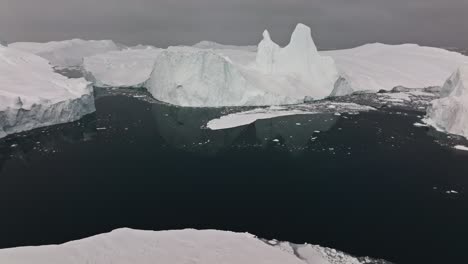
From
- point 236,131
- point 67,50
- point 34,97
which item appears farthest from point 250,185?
point 67,50

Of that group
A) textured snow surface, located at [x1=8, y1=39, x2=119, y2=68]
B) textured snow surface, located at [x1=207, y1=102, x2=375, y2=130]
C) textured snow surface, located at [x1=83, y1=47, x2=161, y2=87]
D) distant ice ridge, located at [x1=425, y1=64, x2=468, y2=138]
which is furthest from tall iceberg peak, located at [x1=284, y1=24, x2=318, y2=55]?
textured snow surface, located at [x1=8, y1=39, x2=119, y2=68]

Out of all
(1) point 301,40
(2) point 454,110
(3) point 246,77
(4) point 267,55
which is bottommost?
(3) point 246,77

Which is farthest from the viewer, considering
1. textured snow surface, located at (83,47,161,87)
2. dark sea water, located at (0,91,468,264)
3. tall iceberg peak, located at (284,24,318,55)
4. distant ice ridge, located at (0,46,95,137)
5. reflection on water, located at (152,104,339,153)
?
textured snow surface, located at (83,47,161,87)

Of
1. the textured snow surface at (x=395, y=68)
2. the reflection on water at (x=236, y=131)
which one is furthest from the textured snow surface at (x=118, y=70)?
the textured snow surface at (x=395, y=68)

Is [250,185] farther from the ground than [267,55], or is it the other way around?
[267,55]

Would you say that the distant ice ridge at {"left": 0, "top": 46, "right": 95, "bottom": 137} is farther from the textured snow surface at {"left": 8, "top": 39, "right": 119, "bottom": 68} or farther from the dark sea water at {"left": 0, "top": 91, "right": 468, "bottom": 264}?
the textured snow surface at {"left": 8, "top": 39, "right": 119, "bottom": 68}

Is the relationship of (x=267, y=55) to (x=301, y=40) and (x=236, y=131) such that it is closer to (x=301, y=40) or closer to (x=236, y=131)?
(x=301, y=40)

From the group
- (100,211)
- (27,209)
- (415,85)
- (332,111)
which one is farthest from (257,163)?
(415,85)
